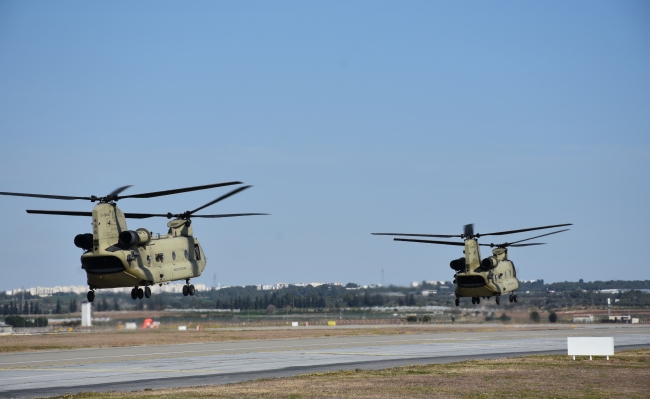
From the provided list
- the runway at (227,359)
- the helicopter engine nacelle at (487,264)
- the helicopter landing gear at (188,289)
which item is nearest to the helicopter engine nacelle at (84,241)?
the runway at (227,359)

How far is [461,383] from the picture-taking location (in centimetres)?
4031

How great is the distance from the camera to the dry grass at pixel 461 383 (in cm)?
3591

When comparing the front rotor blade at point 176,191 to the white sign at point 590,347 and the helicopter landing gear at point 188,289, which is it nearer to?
the helicopter landing gear at point 188,289

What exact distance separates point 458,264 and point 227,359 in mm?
17367

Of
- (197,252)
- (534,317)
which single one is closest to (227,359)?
(197,252)

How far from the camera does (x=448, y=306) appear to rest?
149 metres

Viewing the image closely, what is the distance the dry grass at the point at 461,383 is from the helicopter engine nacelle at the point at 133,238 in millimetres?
7230

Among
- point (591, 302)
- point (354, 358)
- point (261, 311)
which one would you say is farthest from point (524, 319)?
point (354, 358)

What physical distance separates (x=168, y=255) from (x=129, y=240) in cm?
452

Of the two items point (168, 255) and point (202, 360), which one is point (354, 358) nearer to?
point (202, 360)

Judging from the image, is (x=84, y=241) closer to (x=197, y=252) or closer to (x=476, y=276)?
(x=197, y=252)

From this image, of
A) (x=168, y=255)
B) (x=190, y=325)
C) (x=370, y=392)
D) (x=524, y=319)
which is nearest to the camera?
(x=370, y=392)

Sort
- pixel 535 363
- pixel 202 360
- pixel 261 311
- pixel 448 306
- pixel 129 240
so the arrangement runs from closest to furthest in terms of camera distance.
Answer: pixel 129 240 < pixel 535 363 < pixel 202 360 < pixel 448 306 < pixel 261 311

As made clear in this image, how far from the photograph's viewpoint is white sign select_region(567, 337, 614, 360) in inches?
2126
